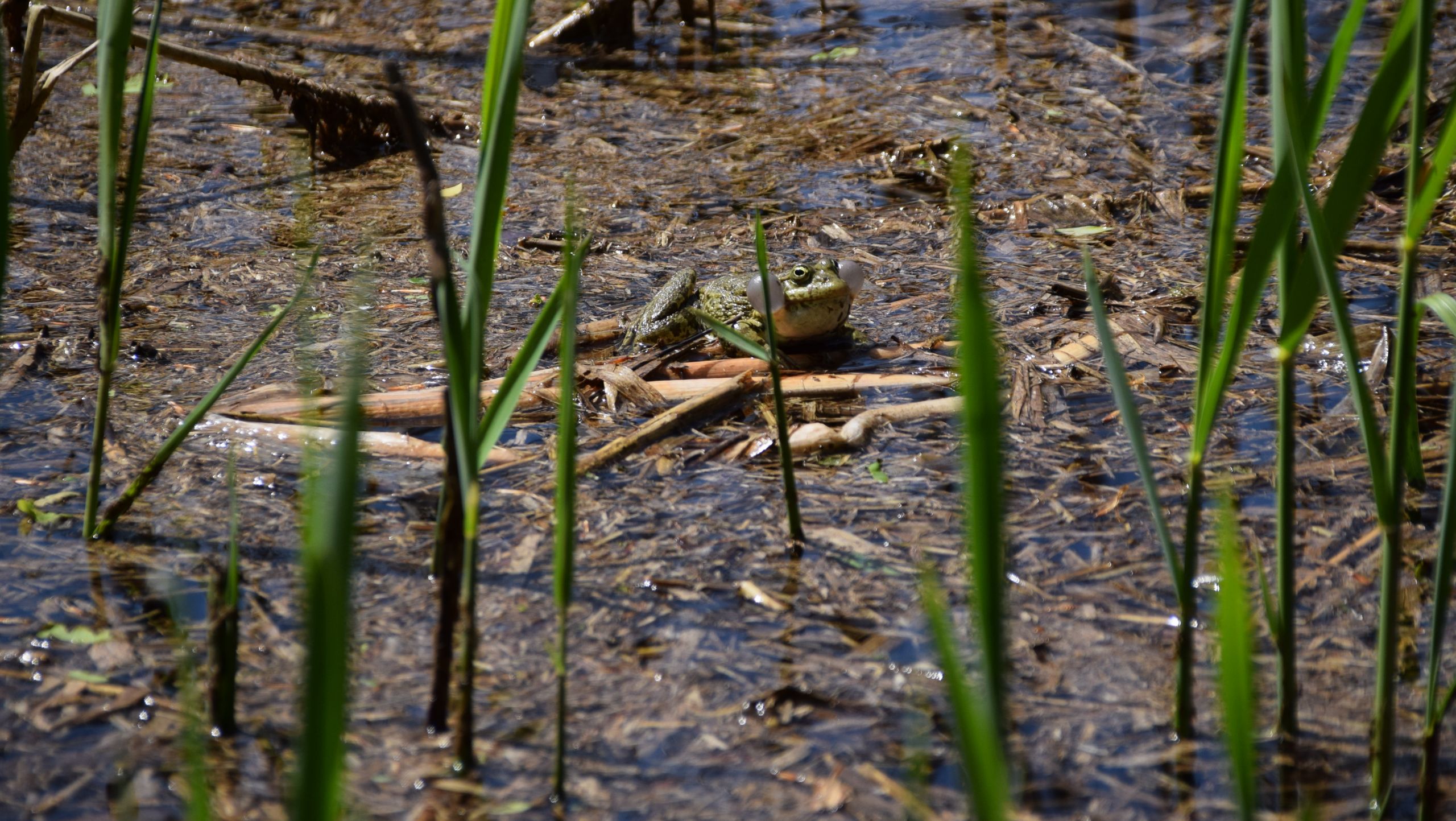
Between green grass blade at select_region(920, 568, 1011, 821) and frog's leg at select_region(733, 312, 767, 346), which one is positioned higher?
green grass blade at select_region(920, 568, 1011, 821)

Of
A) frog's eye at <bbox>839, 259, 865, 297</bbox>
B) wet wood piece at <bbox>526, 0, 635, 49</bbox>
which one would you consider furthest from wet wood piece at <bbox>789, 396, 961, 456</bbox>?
wet wood piece at <bbox>526, 0, 635, 49</bbox>

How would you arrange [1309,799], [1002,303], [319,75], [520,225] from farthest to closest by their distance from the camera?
[319,75] → [520,225] → [1002,303] → [1309,799]

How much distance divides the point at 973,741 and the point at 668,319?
2.98 metres

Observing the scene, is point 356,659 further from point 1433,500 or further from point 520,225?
point 520,225

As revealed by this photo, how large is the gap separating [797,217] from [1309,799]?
164 inches

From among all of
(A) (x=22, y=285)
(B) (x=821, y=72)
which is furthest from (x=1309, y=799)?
(B) (x=821, y=72)

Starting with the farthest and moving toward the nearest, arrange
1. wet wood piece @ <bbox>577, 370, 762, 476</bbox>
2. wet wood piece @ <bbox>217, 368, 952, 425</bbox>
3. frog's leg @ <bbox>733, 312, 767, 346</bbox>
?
frog's leg @ <bbox>733, 312, 767, 346</bbox>
wet wood piece @ <bbox>217, 368, 952, 425</bbox>
wet wood piece @ <bbox>577, 370, 762, 476</bbox>

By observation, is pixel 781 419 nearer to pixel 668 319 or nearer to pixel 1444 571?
pixel 1444 571

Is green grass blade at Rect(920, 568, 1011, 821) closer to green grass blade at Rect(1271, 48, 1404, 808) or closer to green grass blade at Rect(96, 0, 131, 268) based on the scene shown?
green grass blade at Rect(1271, 48, 1404, 808)

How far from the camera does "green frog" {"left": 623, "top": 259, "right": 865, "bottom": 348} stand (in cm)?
384

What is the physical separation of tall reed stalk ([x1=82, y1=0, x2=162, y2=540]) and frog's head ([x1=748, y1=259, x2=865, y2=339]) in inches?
78.1

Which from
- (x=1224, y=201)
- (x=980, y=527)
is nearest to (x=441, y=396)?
(x=1224, y=201)

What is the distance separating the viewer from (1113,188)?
5230 mm

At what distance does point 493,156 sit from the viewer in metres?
1.70
